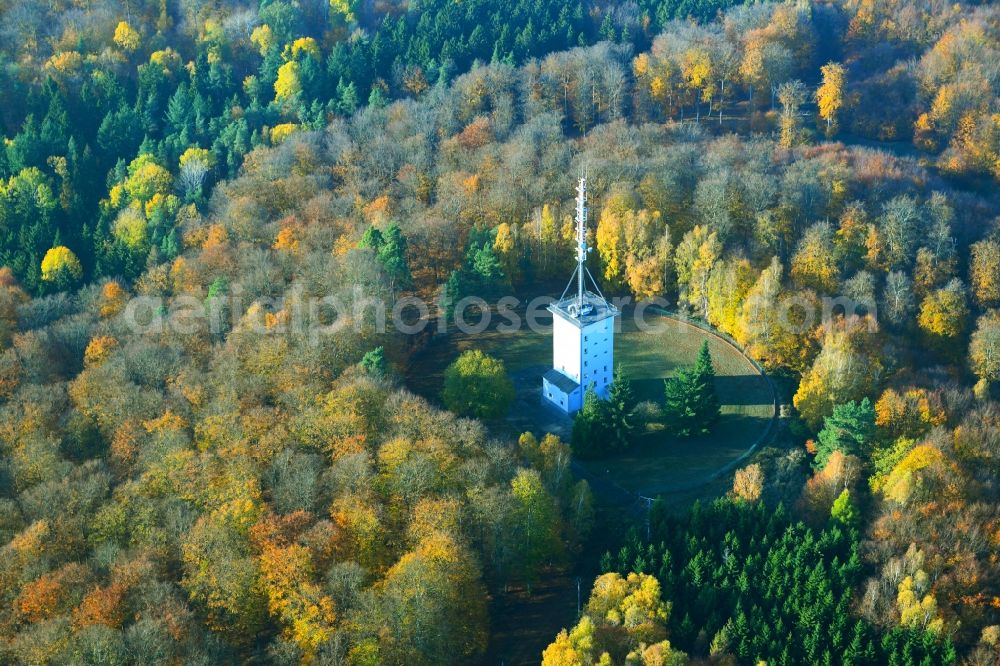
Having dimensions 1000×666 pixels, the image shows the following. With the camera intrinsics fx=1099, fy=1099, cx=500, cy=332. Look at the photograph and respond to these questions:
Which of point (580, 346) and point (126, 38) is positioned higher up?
point (126, 38)

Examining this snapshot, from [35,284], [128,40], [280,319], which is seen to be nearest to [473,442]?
[280,319]

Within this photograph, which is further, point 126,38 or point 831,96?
point 126,38

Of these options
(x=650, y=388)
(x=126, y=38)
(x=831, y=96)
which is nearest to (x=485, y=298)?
(x=650, y=388)

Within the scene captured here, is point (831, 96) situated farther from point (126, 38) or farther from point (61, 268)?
point (61, 268)

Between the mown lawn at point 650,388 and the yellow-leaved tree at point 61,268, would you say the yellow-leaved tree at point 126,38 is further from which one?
the mown lawn at point 650,388

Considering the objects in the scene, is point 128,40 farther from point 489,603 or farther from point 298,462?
point 489,603

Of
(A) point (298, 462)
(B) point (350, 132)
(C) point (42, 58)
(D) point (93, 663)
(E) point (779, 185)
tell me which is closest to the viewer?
(D) point (93, 663)

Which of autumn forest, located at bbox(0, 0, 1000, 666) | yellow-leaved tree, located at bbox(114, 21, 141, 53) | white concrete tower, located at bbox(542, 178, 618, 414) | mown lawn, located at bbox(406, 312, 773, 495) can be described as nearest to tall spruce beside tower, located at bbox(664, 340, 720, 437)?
autumn forest, located at bbox(0, 0, 1000, 666)

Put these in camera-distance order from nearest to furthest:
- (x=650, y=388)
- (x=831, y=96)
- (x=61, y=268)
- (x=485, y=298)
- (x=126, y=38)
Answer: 1. (x=650, y=388)
2. (x=485, y=298)
3. (x=61, y=268)
4. (x=831, y=96)
5. (x=126, y=38)

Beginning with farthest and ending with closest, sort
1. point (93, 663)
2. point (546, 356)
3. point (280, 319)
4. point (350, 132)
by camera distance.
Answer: point (350, 132) < point (546, 356) < point (280, 319) < point (93, 663)
